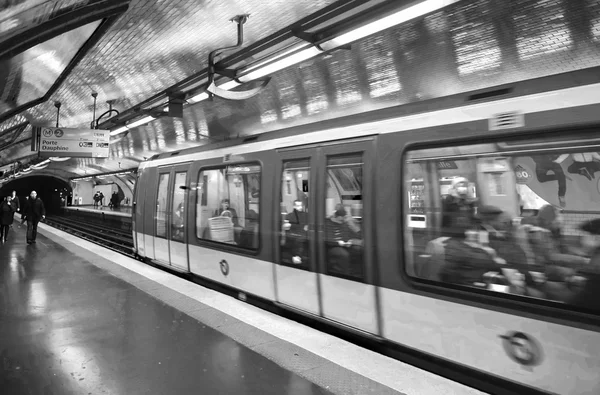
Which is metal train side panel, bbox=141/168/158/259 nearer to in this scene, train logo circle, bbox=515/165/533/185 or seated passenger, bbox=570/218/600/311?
train logo circle, bbox=515/165/533/185

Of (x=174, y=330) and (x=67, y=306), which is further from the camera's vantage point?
(x=67, y=306)

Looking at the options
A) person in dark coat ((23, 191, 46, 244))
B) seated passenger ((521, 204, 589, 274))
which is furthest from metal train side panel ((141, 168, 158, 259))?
seated passenger ((521, 204, 589, 274))

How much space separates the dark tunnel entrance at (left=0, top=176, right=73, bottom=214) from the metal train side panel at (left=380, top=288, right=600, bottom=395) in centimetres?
4723

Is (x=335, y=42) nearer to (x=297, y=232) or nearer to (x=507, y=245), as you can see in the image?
(x=297, y=232)

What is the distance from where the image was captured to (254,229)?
5.54 m

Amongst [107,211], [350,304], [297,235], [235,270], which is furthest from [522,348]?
[107,211]

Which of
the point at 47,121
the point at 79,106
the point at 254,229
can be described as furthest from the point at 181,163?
the point at 47,121

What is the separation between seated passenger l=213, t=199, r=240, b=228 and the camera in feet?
19.6

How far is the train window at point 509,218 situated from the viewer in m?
2.62

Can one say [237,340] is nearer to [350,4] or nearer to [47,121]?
[350,4]

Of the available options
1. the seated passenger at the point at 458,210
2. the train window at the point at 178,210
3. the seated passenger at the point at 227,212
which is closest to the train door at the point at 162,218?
the train window at the point at 178,210

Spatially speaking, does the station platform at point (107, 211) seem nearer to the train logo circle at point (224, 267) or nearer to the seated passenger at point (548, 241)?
the train logo circle at point (224, 267)

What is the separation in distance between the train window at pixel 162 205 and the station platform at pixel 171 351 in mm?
2398

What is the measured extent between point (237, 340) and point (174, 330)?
816mm
